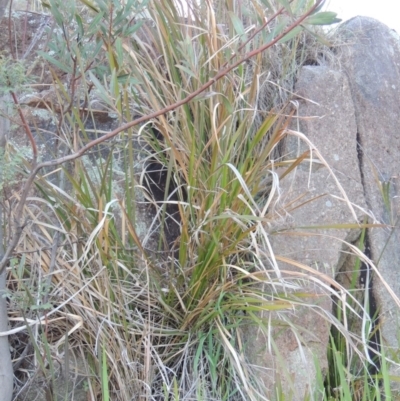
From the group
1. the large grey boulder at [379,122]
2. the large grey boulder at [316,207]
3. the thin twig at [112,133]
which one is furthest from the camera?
the large grey boulder at [379,122]

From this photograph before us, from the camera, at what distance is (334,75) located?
2182 mm

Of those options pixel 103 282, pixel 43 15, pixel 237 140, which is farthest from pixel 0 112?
pixel 43 15

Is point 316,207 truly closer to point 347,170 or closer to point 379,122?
point 347,170

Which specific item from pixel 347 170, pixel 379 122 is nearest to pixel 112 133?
pixel 347 170

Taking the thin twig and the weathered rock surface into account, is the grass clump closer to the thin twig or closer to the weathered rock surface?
the weathered rock surface

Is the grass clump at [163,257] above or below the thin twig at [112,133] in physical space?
below

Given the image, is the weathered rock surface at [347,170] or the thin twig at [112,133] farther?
the weathered rock surface at [347,170]

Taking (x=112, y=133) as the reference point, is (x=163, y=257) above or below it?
below

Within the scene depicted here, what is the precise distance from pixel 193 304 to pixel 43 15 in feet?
3.69

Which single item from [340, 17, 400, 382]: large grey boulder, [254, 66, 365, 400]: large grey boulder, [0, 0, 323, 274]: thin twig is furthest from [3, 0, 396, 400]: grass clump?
[340, 17, 400, 382]: large grey boulder

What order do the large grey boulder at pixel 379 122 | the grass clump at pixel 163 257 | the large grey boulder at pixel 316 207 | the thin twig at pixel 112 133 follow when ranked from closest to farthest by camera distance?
the thin twig at pixel 112 133 < the grass clump at pixel 163 257 < the large grey boulder at pixel 316 207 < the large grey boulder at pixel 379 122

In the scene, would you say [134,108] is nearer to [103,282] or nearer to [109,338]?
[103,282]

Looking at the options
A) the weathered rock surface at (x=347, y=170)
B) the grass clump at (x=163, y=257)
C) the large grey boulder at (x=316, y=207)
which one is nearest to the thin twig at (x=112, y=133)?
the grass clump at (x=163, y=257)

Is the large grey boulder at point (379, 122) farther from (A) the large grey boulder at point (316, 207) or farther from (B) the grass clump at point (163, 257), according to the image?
(B) the grass clump at point (163, 257)
